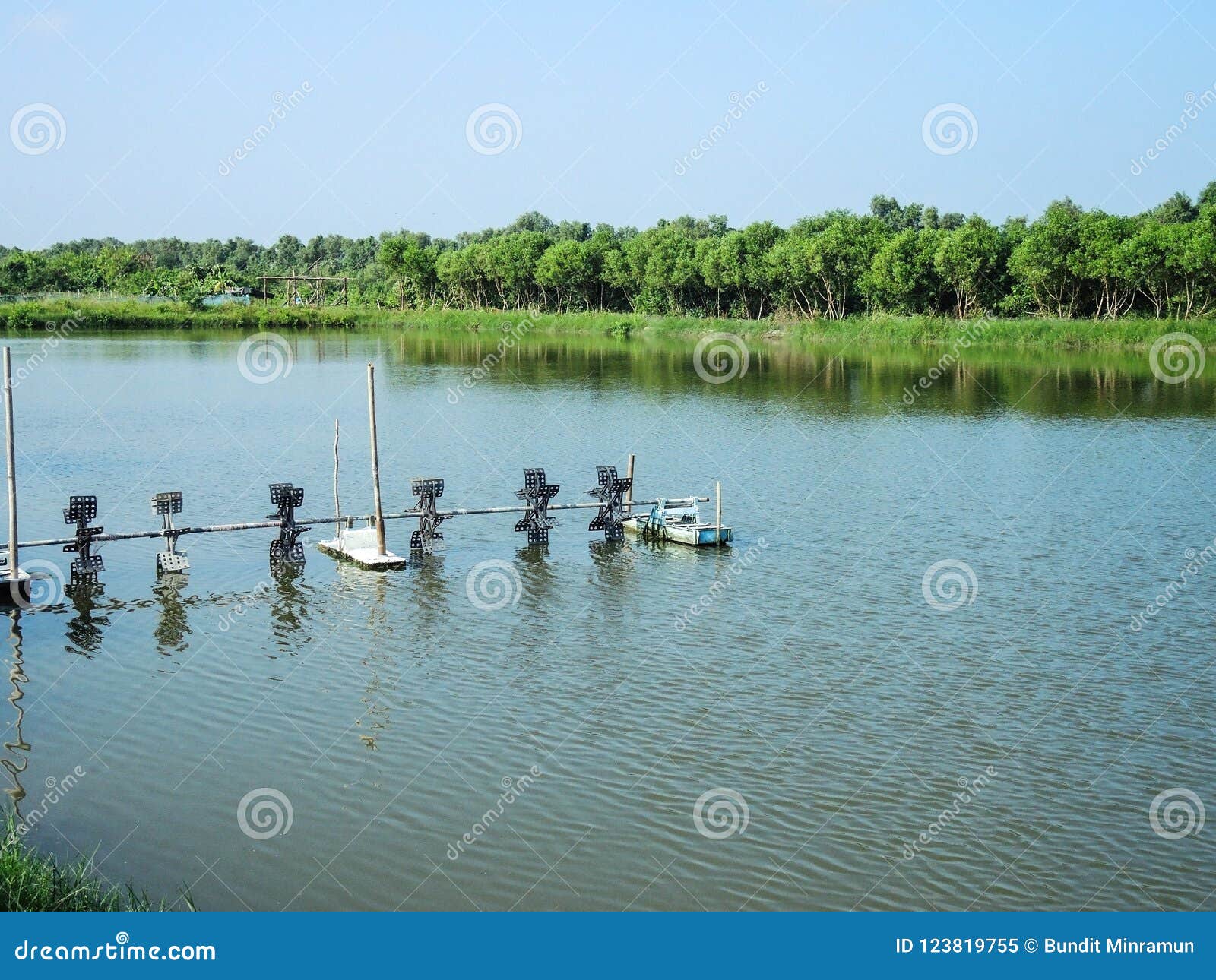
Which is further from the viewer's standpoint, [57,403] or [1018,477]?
[57,403]

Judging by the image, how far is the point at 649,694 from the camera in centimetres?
1564

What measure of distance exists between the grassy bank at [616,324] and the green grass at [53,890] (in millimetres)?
58594

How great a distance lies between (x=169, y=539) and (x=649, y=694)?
9556 millimetres

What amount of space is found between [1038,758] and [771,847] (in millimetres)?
3754

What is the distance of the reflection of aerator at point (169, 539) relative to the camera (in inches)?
814

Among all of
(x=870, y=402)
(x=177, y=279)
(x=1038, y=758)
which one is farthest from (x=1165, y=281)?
(x=177, y=279)

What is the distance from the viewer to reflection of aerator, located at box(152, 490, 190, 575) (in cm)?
Answer: 2067

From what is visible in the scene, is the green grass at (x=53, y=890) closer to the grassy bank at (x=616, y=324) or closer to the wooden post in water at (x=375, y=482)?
the wooden post in water at (x=375, y=482)

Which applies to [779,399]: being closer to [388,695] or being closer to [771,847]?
[388,695]

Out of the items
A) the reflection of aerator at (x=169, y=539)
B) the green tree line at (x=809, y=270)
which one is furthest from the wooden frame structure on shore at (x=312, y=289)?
the reflection of aerator at (x=169, y=539)

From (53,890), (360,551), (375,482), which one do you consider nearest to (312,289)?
(360,551)

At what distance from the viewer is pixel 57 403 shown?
43.0 metres

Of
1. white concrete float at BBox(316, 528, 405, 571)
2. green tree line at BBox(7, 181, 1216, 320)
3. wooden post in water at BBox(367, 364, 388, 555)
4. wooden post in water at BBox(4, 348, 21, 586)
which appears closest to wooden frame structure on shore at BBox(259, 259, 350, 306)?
green tree line at BBox(7, 181, 1216, 320)

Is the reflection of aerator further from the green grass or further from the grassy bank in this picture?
the grassy bank
